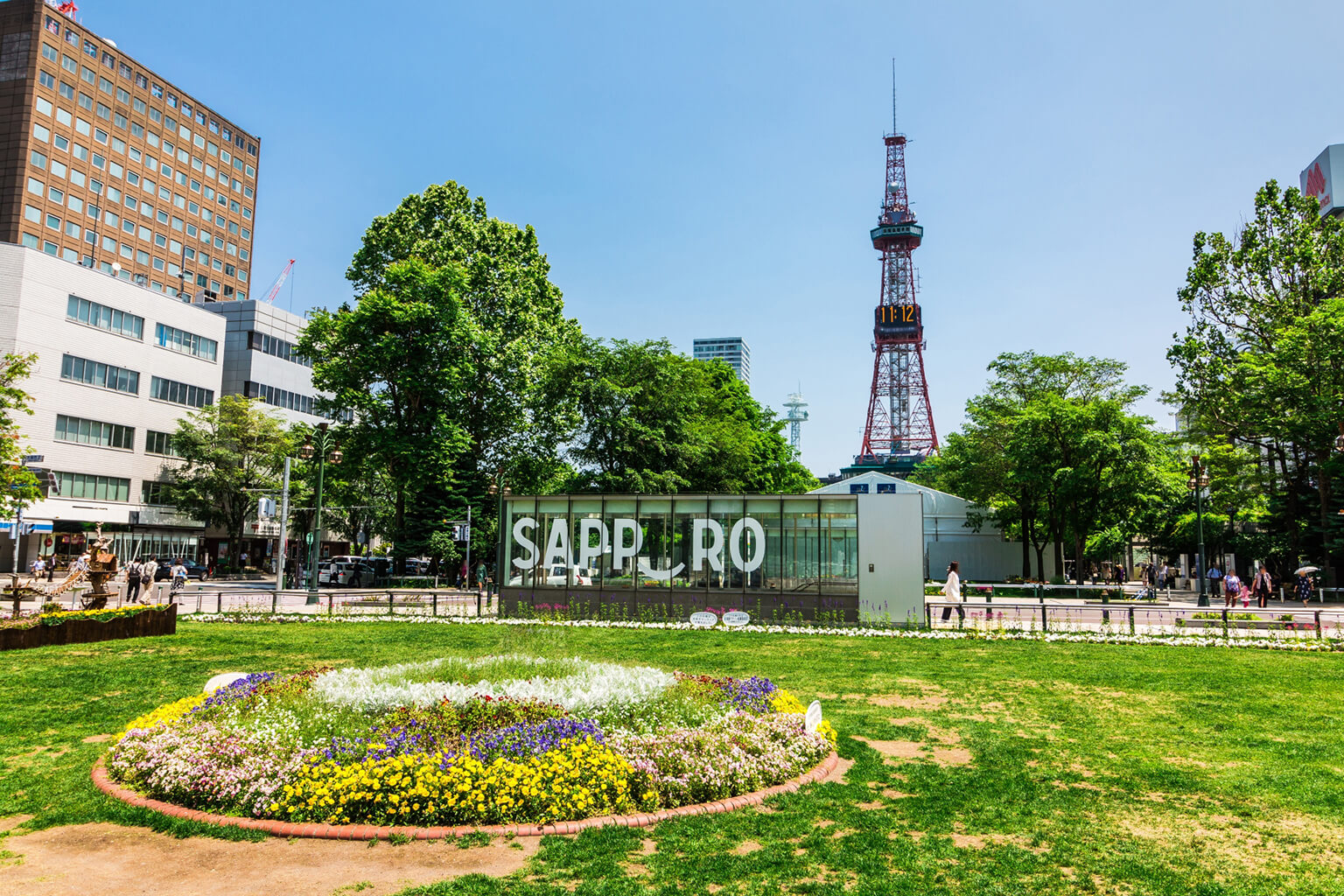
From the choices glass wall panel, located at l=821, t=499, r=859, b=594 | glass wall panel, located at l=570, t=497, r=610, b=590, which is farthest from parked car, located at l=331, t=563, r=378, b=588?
glass wall panel, located at l=821, t=499, r=859, b=594

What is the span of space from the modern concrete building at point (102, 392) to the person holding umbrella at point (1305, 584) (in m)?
62.3

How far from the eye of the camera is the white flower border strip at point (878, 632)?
901 inches

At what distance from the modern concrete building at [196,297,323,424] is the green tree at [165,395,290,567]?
852cm

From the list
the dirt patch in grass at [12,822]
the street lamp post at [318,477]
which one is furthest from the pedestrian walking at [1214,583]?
the dirt patch in grass at [12,822]

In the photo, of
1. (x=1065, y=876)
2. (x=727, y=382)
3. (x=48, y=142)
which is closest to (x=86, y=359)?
(x=48, y=142)

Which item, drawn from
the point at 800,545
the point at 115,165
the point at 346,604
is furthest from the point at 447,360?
the point at 115,165

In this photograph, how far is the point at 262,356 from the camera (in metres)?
71.7

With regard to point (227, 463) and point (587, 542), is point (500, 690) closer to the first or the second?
point (587, 542)

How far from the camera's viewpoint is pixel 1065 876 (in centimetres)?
657

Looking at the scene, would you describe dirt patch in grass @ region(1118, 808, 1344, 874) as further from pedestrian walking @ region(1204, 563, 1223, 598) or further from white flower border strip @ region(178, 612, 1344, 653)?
pedestrian walking @ region(1204, 563, 1223, 598)

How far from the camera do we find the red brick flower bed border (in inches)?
287

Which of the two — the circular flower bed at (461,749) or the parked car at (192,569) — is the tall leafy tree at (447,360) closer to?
the parked car at (192,569)

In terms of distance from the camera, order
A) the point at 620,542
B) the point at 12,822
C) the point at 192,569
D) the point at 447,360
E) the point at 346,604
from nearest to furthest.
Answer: the point at 12,822
the point at 620,542
the point at 346,604
the point at 447,360
the point at 192,569

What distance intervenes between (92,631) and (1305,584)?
45645 mm
